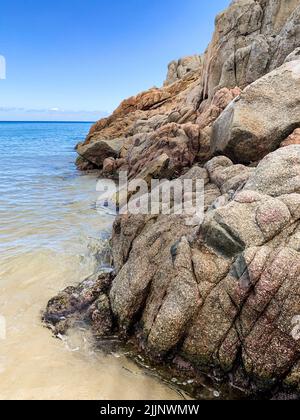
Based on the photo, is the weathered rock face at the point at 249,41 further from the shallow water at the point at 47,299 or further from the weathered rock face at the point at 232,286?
the weathered rock face at the point at 232,286

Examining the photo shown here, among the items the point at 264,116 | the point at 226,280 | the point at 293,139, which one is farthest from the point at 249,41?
the point at 226,280

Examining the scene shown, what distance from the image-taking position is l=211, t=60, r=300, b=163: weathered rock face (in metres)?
13.1

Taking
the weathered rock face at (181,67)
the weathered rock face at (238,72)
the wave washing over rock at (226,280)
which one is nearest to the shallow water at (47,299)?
the wave washing over rock at (226,280)

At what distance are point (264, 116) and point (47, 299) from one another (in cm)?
1000

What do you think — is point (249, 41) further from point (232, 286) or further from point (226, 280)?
point (232, 286)

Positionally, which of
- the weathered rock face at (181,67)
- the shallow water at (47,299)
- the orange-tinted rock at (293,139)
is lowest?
the shallow water at (47,299)

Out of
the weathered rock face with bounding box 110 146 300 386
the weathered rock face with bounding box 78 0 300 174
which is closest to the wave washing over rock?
the weathered rock face with bounding box 110 146 300 386

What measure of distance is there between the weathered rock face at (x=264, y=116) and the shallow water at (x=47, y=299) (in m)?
6.45

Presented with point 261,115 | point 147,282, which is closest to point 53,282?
point 147,282

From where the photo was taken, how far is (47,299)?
950 centimetres

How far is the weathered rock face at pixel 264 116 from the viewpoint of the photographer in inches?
517

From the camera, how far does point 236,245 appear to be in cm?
690

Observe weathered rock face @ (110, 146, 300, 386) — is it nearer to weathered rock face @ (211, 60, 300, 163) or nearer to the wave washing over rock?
the wave washing over rock
